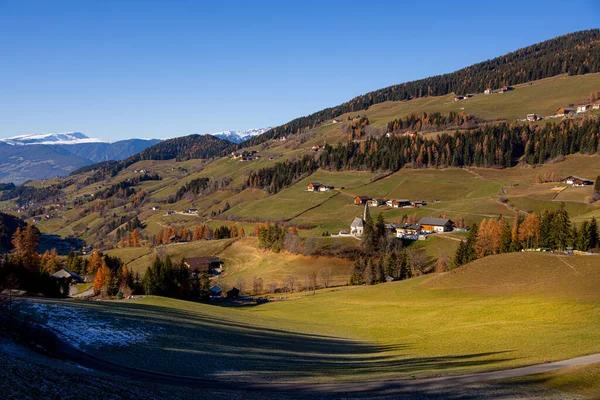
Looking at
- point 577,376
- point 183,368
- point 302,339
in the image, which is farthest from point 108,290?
point 577,376

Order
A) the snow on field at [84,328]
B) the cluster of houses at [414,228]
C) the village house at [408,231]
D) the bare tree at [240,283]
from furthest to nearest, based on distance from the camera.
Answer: the cluster of houses at [414,228] → the village house at [408,231] → the bare tree at [240,283] → the snow on field at [84,328]

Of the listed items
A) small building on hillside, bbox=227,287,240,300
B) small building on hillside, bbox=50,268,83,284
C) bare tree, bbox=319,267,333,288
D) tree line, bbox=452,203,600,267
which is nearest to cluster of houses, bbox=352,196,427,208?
bare tree, bbox=319,267,333,288

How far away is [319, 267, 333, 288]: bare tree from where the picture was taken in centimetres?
10682

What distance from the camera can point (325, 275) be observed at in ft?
368

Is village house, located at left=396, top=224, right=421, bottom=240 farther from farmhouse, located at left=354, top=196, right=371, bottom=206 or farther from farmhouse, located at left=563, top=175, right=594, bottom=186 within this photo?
farmhouse, located at left=563, top=175, right=594, bottom=186

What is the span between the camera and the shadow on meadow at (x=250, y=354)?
31.3 meters

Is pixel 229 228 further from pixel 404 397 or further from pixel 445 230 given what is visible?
pixel 404 397

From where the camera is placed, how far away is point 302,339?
4694 cm

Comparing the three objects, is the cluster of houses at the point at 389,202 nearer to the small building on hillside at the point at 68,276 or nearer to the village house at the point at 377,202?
the village house at the point at 377,202

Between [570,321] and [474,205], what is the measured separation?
109448 millimetres

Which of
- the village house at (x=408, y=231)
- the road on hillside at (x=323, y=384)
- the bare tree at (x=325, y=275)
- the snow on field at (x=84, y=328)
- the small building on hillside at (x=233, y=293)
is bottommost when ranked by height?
the small building on hillside at (x=233, y=293)

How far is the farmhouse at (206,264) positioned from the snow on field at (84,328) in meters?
90.1

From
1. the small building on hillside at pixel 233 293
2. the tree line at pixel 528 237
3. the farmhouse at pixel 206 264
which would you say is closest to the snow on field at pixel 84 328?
the small building on hillside at pixel 233 293

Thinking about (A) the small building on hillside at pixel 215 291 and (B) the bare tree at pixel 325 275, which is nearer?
(A) the small building on hillside at pixel 215 291
